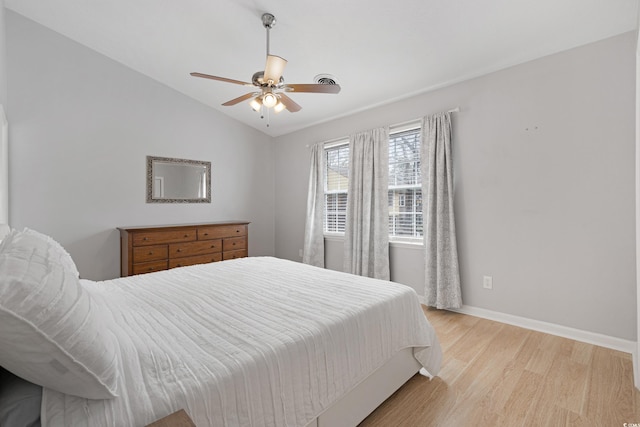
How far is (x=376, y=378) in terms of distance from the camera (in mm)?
1545

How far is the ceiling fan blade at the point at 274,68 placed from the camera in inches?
77.5

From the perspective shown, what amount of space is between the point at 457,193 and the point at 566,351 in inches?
63.9

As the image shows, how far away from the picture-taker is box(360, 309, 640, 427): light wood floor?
1.56m

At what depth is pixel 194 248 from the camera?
3783mm

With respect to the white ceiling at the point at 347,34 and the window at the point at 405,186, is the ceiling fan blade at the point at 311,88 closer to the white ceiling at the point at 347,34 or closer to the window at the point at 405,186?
the white ceiling at the point at 347,34

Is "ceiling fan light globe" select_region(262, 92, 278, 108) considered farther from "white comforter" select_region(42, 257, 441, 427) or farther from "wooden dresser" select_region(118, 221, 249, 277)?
"wooden dresser" select_region(118, 221, 249, 277)

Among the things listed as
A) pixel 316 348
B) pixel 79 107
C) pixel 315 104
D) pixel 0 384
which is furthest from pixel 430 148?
pixel 79 107

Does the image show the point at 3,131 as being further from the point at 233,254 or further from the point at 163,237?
the point at 233,254

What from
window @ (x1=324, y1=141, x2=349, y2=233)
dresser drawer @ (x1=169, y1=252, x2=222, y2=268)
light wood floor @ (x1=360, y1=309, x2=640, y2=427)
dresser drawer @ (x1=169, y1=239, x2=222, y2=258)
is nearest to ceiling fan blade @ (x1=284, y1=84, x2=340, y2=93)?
window @ (x1=324, y1=141, x2=349, y2=233)

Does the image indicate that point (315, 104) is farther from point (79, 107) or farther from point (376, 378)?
point (376, 378)

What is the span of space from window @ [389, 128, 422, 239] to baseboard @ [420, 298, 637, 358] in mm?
1030

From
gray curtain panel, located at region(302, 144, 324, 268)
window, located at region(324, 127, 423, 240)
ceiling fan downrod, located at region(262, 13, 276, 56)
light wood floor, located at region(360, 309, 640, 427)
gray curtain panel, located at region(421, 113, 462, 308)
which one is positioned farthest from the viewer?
gray curtain panel, located at region(302, 144, 324, 268)

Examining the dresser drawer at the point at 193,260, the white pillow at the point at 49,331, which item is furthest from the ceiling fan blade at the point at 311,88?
the dresser drawer at the point at 193,260

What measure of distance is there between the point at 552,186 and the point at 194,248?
13.1ft
